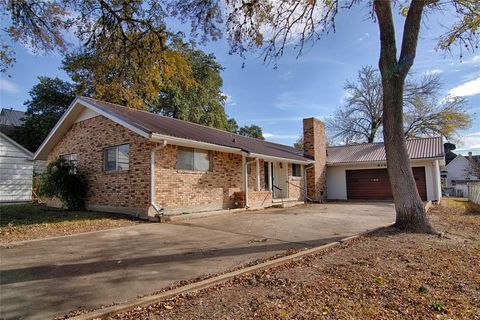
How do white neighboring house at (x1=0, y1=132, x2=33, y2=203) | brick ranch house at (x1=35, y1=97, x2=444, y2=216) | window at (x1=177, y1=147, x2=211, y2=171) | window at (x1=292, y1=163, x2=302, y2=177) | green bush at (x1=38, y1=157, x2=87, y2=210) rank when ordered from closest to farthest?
1. brick ranch house at (x1=35, y1=97, x2=444, y2=216)
2. window at (x1=177, y1=147, x2=211, y2=171)
3. green bush at (x1=38, y1=157, x2=87, y2=210)
4. white neighboring house at (x1=0, y1=132, x2=33, y2=203)
5. window at (x1=292, y1=163, x2=302, y2=177)

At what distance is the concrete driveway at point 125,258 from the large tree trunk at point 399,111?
1.38m

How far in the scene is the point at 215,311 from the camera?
3.22 m

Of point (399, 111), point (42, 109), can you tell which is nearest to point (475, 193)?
point (399, 111)

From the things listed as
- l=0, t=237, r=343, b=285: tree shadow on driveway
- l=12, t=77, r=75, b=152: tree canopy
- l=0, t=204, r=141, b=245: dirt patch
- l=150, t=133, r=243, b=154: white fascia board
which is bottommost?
l=0, t=237, r=343, b=285: tree shadow on driveway

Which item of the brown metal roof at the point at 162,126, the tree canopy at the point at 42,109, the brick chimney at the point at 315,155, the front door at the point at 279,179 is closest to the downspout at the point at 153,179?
the brown metal roof at the point at 162,126

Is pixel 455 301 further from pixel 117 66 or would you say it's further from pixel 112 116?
pixel 112 116

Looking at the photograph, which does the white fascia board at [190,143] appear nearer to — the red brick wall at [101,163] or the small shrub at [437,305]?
the red brick wall at [101,163]

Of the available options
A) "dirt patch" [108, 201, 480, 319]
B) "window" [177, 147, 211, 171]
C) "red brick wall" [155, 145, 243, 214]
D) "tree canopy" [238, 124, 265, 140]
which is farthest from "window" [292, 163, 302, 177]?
"tree canopy" [238, 124, 265, 140]

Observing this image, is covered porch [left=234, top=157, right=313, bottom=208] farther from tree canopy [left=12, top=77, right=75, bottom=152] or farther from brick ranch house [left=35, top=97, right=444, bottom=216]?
tree canopy [left=12, top=77, right=75, bottom=152]

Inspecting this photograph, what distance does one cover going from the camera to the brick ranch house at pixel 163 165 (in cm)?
1077

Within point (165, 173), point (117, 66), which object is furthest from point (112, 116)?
point (117, 66)

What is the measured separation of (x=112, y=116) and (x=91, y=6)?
4.68 m

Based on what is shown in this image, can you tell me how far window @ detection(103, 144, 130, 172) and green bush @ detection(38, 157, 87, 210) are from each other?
4.78 feet

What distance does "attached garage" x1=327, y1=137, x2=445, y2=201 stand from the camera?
19031 mm
